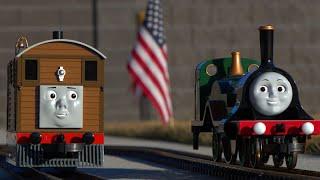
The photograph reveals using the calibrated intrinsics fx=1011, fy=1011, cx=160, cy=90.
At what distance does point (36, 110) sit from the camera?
18.0 metres

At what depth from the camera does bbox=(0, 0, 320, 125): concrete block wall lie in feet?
139

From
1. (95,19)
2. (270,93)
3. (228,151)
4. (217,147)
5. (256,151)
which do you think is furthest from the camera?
(95,19)

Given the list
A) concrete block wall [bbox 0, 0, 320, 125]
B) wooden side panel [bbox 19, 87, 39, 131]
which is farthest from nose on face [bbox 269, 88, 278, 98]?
concrete block wall [bbox 0, 0, 320, 125]

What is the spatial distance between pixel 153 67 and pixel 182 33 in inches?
363

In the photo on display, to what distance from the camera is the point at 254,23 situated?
1711 inches

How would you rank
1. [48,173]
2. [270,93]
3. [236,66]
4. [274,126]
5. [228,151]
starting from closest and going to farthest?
[274,126], [270,93], [228,151], [236,66], [48,173]

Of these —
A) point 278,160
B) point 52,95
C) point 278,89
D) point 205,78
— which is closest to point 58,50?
point 52,95

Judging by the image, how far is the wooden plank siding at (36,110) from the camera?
18016mm

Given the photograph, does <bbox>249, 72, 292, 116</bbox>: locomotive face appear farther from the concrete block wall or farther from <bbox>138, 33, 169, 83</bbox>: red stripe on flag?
the concrete block wall

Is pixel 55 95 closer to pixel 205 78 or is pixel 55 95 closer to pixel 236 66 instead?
pixel 205 78

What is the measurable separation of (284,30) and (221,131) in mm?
26252

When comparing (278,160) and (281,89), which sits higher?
(281,89)

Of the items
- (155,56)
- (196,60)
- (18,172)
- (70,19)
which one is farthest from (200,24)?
(18,172)

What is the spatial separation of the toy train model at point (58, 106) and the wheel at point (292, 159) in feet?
11.0
